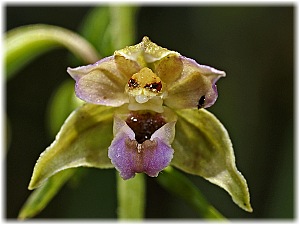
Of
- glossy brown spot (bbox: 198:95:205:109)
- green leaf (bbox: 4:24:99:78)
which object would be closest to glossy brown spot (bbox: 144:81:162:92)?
glossy brown spot (bbox: 198:95:205:109)

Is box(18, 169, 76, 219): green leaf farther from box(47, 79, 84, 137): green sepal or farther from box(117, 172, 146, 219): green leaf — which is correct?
box(47, 79, 84, 137): green sepal

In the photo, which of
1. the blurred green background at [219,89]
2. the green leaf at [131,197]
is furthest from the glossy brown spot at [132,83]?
the blurred green background at [219,89]

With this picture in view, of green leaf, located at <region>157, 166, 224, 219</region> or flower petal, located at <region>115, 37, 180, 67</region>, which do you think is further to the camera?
green leaf, located at <region>157, 166, 224, 219</region>

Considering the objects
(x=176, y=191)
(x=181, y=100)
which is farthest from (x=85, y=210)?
(x=181, y=100)

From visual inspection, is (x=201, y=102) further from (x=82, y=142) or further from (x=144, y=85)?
(x=82, y=142)

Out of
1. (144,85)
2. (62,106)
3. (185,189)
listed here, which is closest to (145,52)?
(144,85)

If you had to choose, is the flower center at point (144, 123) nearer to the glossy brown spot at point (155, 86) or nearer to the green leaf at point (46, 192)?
the glossy brown spot at point (155, 86)
